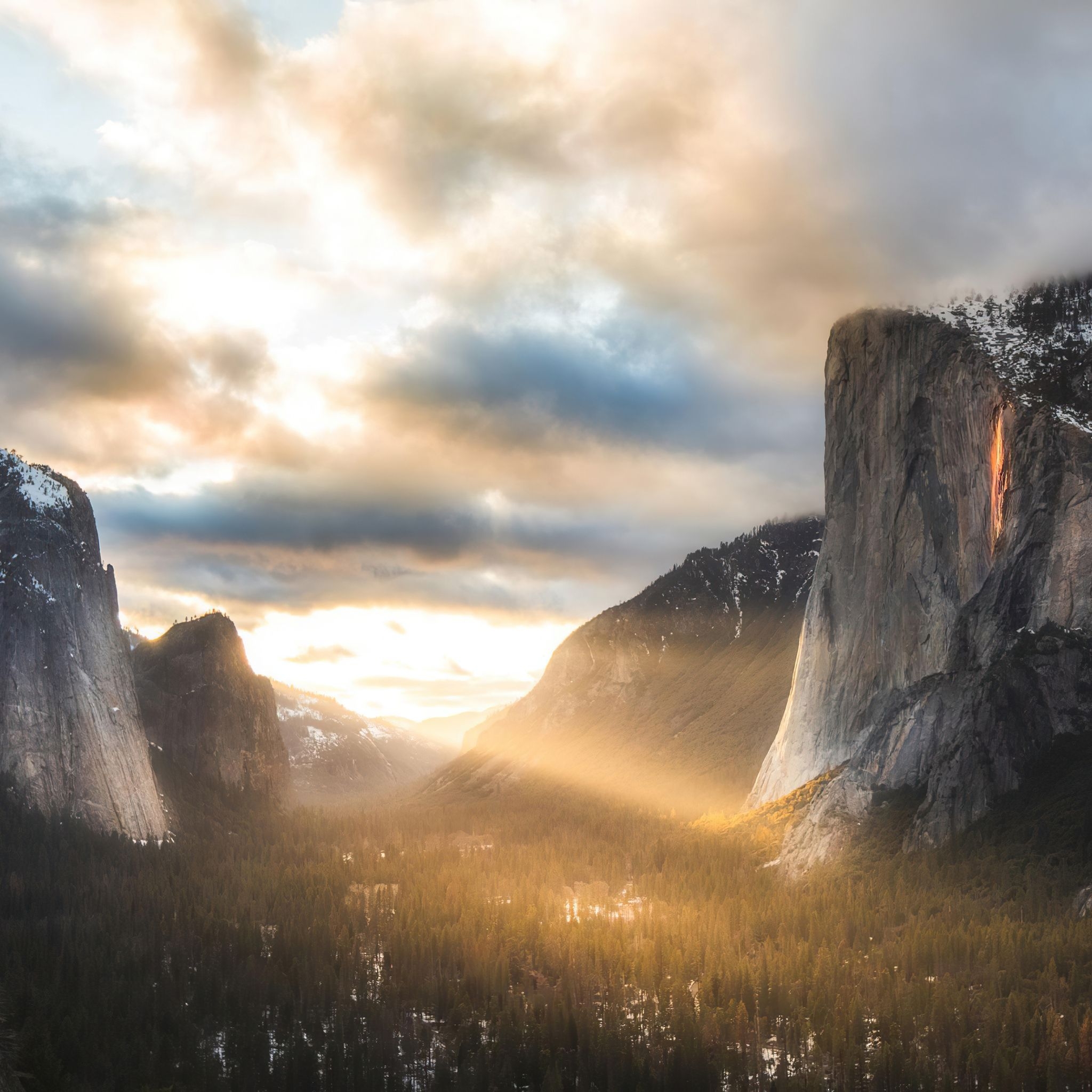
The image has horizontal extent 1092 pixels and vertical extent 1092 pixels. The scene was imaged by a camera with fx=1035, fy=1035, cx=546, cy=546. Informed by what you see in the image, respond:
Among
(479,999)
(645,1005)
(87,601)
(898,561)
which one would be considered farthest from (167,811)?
(898,561)

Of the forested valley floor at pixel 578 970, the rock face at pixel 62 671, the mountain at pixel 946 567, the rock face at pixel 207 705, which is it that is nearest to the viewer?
the forested valley floor at pixel 578 970

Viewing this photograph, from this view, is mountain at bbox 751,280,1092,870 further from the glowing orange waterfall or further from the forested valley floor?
the forested valley floor

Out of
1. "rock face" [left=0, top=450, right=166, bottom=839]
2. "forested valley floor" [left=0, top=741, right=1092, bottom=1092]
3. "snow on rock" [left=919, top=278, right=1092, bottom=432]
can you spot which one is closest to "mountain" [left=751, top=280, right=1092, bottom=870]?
"snow on rock" [left=919, top=278, right=1092, bottom=432]

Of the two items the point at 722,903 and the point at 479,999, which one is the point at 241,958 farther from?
the point at 722,903

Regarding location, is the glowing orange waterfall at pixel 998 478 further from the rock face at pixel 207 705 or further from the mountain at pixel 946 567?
the rock face at pixel 207 705

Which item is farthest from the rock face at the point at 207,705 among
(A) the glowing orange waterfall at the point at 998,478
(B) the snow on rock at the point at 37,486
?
(A) the glowing orange waterfall at the point at 998,478

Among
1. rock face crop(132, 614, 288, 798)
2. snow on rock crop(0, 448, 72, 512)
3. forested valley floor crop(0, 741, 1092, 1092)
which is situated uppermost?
snow on rock crop(0, 448, 72, 512)
